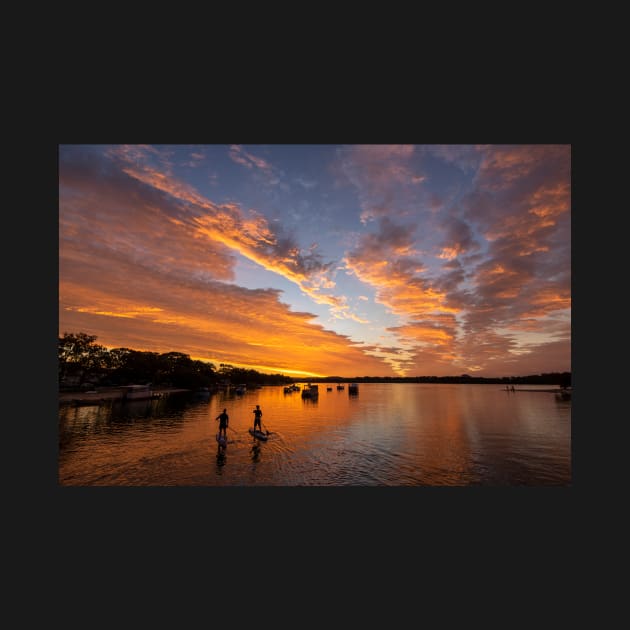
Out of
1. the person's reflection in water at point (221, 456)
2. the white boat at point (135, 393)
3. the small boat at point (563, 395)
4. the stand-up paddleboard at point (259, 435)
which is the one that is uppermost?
the person's reflection in water at point (221, 456)

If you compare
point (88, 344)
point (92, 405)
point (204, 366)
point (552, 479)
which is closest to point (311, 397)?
point (92, 405)

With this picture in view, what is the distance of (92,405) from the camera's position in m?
54.3

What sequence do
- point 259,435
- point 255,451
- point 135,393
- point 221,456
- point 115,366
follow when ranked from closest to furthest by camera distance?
point 221,456, point 255,451, point 259,435, point 135,393, point 115,366

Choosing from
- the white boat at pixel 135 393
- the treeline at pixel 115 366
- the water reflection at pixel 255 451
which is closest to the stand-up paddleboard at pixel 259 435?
the water reflection at pixel 255 451

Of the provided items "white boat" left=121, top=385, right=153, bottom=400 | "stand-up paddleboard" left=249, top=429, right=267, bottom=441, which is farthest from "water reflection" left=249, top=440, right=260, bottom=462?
"white boat" left=121, top=385, right=153, bottom=400

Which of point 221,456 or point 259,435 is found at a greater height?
point 221,456

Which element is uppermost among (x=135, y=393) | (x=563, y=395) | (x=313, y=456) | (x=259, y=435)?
(x=313, y=456)

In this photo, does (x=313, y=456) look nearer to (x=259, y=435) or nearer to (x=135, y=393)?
(x=259, y=435)

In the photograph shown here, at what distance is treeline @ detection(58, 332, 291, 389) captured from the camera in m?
70.4

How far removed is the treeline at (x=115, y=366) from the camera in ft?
231

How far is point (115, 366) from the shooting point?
88250 mm

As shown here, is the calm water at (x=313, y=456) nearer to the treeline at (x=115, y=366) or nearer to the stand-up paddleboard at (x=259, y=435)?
the stand-up paddleboard at (x=259, y=435)


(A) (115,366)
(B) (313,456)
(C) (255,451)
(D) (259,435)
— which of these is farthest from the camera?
(A) (115,366)

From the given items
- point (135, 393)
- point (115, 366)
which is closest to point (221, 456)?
point (135, 393)
